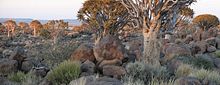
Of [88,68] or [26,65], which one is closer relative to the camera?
[88,68]

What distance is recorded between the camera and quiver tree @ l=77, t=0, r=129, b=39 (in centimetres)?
2570

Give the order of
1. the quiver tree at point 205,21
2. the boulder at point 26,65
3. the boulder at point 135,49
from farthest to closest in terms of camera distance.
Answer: the quiver tree at point 205,21 < the boulder at point 135,49 < the boulder at point 26,65

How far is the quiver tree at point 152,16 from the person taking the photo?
13.4 meters

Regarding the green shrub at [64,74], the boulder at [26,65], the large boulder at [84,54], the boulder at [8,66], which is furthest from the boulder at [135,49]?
the boulder at [8,66]

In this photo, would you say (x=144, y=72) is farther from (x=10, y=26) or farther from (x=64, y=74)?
(x=10, y=26)

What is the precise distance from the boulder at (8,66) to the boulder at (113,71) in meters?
2.91

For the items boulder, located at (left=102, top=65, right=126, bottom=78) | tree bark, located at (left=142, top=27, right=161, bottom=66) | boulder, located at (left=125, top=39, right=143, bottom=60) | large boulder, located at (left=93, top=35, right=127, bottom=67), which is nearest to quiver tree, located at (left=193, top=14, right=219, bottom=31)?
boulder, located at (left=125, top=39, right=143, bottom=60)

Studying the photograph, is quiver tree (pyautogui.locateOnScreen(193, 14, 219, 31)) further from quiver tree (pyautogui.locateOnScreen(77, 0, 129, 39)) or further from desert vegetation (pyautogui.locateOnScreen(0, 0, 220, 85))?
desert vegetation (pyautogui.locateOnScreen(0, 0, 220, 85))

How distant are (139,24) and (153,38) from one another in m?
0.89

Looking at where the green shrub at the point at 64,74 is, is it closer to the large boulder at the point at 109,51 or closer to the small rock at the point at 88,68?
the small rock at the point at 88,68

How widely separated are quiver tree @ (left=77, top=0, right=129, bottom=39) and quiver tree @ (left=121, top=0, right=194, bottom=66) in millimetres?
11175

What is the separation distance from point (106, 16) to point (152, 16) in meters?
12.8

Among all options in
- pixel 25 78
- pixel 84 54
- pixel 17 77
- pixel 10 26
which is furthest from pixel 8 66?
pixel 10 26

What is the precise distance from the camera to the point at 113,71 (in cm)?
1088
